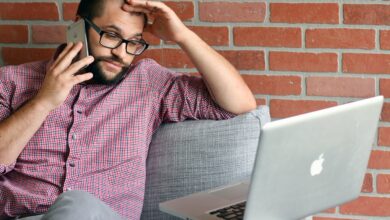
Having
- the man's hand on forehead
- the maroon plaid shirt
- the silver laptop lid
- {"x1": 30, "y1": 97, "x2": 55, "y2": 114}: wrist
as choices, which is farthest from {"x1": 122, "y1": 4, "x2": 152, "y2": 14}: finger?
the silver laptop lid

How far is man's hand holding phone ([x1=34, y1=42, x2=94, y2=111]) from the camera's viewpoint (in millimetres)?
2111

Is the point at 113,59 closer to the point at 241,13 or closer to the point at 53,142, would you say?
the point at 53,142

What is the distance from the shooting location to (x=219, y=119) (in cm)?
231

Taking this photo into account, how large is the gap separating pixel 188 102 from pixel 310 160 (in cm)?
68

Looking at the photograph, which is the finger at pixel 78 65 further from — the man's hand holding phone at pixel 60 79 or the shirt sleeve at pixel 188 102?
the shirt sleeve at pixel 188 102

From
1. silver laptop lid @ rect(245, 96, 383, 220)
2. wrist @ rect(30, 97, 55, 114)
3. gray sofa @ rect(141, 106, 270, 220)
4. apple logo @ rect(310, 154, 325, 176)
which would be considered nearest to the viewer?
silver laptop lid @ rect(245, 96, 383, 220)

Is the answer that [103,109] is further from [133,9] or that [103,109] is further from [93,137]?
[133,9]

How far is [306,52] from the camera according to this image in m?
2.59

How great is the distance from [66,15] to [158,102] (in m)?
0.62

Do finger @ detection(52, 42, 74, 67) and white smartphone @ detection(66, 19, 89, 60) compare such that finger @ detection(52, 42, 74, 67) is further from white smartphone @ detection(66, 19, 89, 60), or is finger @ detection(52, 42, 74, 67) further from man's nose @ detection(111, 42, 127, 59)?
man's nose @ detection(111, 42, 127, 59)

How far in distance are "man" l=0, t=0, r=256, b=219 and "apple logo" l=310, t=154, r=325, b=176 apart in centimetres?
57

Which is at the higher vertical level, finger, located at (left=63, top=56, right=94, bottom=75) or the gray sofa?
finger, located at (left=63, top=56, right=94, bottom=75)

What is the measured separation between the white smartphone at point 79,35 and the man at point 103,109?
0.02m

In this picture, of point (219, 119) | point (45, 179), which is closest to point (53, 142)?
point (45, 179)
